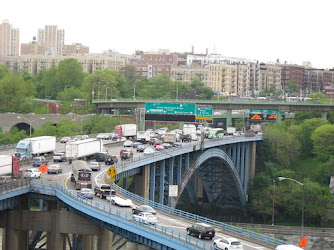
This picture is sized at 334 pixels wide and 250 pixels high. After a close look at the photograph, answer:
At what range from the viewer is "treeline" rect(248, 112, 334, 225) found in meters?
108

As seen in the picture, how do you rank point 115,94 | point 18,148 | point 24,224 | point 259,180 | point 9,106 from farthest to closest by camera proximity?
point 115,94 < point 9,106 < point 259,180 < point 18,148 < point 24,224

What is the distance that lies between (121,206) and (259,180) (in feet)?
226

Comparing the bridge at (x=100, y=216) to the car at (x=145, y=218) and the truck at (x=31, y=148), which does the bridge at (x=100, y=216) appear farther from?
the truck at (x=31, y=148)

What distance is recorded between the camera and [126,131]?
11081cm

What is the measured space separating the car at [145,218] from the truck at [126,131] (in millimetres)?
58325

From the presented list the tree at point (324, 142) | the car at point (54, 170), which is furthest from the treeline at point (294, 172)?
the car at point (54, 170)

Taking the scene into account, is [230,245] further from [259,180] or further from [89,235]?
[259,180]

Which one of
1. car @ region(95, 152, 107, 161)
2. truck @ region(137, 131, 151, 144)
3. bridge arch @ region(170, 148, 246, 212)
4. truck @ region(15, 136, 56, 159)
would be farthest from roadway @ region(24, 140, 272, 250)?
truck @ region(137, 131, 151, 144)

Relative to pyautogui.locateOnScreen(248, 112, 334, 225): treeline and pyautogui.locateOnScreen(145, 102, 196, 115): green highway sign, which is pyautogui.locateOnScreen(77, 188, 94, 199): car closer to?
pyautogui.locateOnScreen(248, 112, 334, 225): treeline

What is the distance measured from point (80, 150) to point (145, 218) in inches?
1163

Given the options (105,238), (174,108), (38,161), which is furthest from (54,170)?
(174,108)

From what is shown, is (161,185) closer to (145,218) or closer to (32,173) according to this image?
(32,173)

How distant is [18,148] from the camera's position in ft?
251

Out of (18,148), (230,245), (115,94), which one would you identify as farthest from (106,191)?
(115,94)
